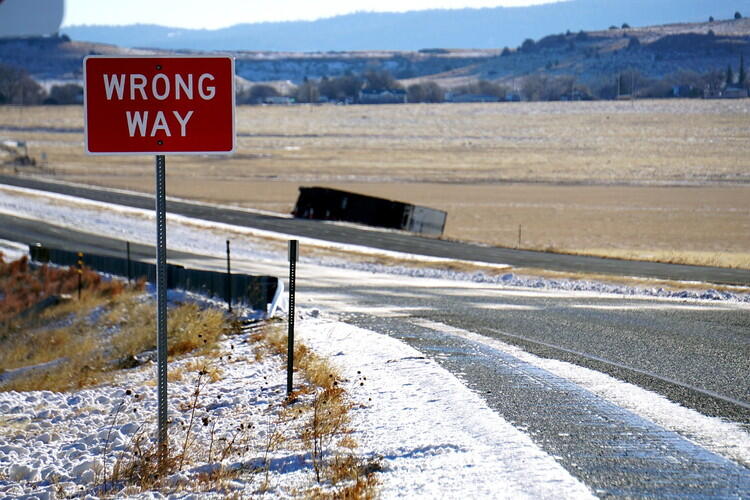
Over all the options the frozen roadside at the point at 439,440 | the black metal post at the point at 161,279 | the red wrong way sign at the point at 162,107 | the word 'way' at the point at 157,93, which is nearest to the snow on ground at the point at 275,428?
the frozen roadside at the point at 439,440

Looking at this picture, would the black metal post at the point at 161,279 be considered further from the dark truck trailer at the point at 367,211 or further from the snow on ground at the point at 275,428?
the dark truck trailer at the point at 367,211

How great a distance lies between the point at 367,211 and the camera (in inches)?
1694

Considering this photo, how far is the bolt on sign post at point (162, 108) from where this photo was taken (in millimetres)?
6086

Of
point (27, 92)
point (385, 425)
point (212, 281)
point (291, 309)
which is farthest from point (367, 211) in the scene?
point (27, 92)

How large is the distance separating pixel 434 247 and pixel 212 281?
62.6 feet

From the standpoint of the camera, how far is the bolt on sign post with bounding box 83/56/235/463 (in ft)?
20.0

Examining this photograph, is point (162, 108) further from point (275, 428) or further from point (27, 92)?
point (27, 92)

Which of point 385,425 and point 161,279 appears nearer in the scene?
point 161,279

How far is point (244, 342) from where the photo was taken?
478 inches

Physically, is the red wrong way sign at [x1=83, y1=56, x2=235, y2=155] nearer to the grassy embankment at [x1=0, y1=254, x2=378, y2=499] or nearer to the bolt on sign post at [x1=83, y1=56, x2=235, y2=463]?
the bolt on sign post at [x1=83, y1=56, x2=235, y2=463]

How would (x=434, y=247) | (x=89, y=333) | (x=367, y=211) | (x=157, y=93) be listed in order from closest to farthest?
(x=157, y=93)
(x=89, y=333)
(x=434, y=247)
(x=367, y=211)

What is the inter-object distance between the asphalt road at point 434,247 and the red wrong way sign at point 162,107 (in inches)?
862

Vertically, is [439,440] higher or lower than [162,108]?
lower

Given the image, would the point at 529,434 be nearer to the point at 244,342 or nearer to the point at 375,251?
the point at 244,342
